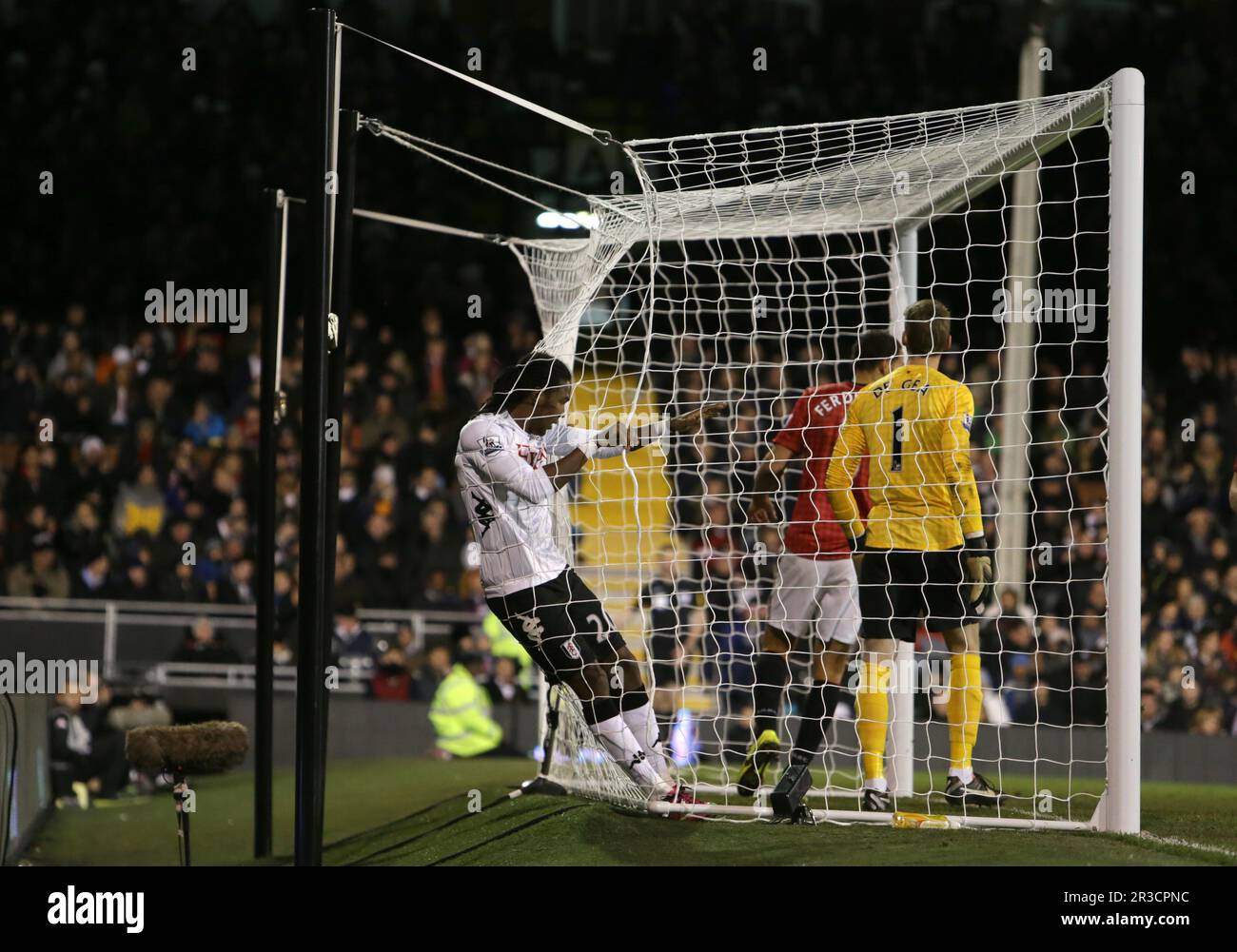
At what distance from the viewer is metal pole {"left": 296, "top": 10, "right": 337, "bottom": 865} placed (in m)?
4.43

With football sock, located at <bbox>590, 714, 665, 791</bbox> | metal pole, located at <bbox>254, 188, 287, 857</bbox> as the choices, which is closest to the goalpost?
football sock, located at <bbox>590, 714, 665, 791</bbox>

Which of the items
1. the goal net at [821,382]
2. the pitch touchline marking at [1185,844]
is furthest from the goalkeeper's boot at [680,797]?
the pitch touchline marking at [1185,844]

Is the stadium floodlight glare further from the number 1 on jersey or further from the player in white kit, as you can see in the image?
the number 1 on jersey

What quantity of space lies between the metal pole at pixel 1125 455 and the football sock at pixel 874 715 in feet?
2.96

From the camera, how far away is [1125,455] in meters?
5.07

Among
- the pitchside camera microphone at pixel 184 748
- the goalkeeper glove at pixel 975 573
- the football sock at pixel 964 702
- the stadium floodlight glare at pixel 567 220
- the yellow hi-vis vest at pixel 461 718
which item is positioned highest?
the stadium floodlight glare at pixel 567 220

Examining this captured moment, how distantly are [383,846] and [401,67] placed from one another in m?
11.3

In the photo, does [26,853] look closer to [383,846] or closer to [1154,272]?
[383,846]

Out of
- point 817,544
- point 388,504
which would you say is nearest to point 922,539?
point 817,544

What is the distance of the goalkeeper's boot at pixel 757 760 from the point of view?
5918 millimetres

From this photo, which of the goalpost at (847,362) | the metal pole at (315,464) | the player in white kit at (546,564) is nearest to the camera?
the metal pole at (315,464)

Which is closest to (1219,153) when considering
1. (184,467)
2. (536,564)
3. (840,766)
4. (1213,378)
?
(1213,378)

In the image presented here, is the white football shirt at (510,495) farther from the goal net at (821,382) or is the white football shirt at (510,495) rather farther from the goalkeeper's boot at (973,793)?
the goalkeeper's boot at (973,793)

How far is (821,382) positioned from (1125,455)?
554 centimetres
